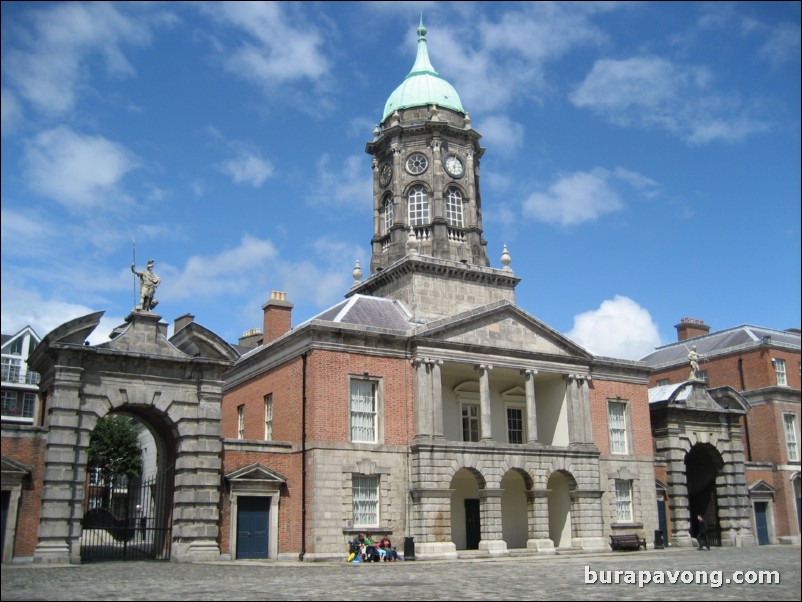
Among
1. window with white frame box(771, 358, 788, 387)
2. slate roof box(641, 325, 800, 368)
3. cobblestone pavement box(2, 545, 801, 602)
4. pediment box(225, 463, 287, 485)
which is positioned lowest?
cobblestone pavement box(2, 545, 801, 602)

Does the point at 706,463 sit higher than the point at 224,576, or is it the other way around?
the point at 706,463

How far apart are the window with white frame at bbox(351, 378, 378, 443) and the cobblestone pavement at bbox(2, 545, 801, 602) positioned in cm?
606

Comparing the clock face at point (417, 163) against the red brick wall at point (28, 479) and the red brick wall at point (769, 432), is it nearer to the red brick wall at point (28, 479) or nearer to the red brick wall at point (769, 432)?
the red brick wall at point (28, 479)

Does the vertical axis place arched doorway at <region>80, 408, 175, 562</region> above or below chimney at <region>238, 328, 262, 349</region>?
below

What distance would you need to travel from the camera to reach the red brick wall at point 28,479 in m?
25.4

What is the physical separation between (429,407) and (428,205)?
12.2 metres

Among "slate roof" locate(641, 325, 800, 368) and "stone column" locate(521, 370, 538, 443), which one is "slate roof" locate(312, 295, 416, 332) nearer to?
"stone column" locate(521, 370, 538, 443)

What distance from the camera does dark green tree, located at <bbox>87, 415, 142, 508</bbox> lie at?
50.9 meters

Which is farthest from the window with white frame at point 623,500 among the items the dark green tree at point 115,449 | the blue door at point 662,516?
the dark green tree at point 115,449

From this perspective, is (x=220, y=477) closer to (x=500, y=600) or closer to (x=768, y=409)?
(x=500, y=600)

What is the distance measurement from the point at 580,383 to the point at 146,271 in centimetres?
1952

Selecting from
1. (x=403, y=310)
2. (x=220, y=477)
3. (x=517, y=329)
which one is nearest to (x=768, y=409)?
(x=517, y=329)

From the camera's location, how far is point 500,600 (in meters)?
15.1

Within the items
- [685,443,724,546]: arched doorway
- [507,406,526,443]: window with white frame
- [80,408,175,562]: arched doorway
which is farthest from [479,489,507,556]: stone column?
[685,443,724,546]: arched doorway
